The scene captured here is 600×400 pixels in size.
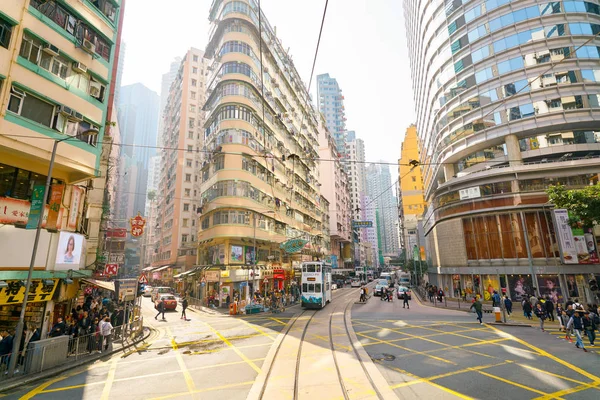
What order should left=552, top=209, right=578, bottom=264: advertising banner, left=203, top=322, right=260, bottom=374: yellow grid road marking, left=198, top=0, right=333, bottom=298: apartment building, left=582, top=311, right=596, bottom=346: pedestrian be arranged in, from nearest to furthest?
1. left=203, top=322, right=260, bottom=374: yellow grid road marking
2. left=582, top=311, right=596, bottom=346: pedestrian
3. left=552, top=209, right=578, bottom=264: advertising banner
4. left=198, top=0, right=333, bottom=298: apartment building

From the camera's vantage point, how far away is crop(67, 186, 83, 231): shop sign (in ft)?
51.7

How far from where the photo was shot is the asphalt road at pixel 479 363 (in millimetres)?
8125

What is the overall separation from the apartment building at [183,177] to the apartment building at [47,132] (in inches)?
1317

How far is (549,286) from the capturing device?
27234 mm

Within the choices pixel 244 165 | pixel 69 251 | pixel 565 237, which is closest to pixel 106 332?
pixel 69 251

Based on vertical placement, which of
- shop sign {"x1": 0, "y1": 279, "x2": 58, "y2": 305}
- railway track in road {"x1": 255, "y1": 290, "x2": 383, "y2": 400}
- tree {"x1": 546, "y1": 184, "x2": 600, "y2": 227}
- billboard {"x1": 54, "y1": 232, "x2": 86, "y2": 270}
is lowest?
railway track in road {"x1": 255, "y1": 290, "x2": 383, "y2": 400}

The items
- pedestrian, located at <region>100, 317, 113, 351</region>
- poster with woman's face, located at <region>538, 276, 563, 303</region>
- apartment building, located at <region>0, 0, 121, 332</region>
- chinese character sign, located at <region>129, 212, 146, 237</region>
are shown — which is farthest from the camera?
poster with woman's face, located at <region>538, 276, 563, 303</region>

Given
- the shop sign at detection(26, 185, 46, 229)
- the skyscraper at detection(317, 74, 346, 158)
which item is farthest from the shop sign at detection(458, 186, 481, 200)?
the skyscraper at detection(317, 74, 346, 158)

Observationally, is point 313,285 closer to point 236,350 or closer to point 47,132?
point 236,350

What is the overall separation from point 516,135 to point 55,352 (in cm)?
3821

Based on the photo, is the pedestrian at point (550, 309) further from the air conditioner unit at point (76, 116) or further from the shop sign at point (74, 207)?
the air conditioner unit at point (76, 116)

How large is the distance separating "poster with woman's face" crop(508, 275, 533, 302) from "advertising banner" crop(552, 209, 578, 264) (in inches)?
138

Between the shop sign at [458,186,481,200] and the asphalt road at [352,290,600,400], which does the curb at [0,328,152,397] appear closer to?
the asphalt road at [352,290,600,400]

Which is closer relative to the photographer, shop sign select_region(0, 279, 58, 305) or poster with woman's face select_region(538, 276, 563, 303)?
shop sign select_region(0, 279, 58, 305)
